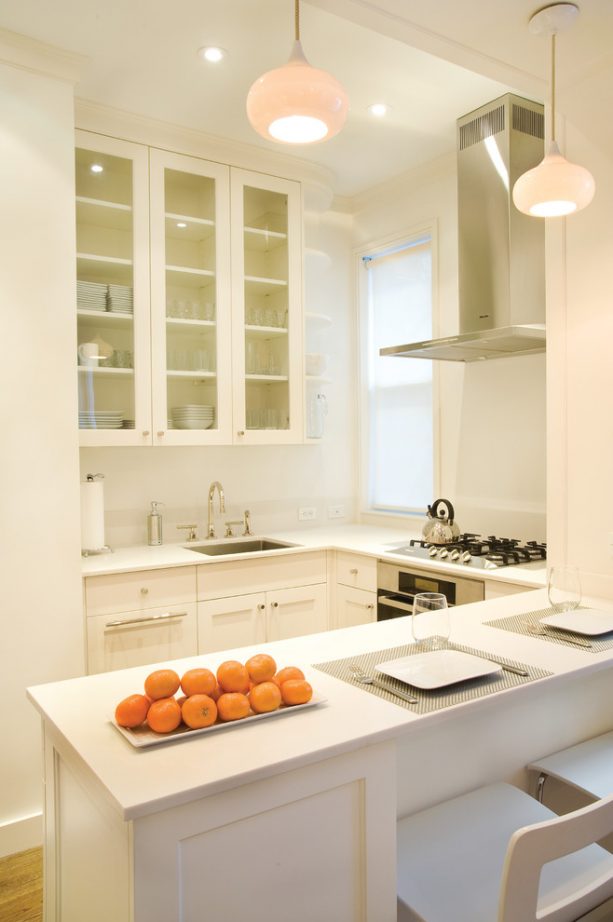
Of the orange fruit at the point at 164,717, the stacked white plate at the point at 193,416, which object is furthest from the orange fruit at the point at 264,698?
the stacked white plate at the point at 193,416

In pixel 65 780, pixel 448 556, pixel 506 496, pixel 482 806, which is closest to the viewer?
pixel 65 780

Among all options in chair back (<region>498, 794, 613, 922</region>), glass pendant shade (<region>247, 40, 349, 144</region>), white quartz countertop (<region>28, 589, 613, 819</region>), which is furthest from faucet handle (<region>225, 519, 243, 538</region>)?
chair back (<region>498, 794, 613, 922</region>)

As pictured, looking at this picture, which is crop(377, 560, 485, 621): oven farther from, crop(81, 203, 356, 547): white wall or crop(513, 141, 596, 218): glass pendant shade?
crop(513, 141, 596, 218): glass pendant shade

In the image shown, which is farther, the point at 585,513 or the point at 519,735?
the point at 585,513

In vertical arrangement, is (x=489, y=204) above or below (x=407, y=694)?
above

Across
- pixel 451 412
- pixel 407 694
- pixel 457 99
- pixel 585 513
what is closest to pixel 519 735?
pixel 407 694

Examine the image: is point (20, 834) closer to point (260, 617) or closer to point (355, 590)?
point (260, 617)

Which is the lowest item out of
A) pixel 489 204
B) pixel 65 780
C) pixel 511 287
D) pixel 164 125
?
pixel 65 780

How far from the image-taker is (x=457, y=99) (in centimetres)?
296

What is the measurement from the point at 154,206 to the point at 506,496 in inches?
84.0

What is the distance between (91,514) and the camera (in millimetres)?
3002

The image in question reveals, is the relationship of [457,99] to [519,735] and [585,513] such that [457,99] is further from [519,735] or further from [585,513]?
[519,735]

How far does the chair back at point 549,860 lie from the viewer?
0.98 metres

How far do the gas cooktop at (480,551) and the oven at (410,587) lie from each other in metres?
0.08
